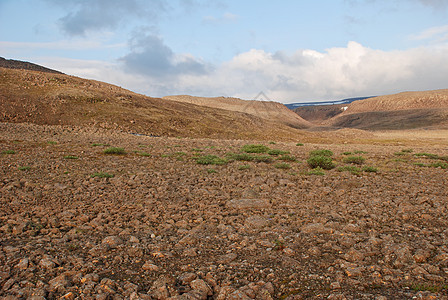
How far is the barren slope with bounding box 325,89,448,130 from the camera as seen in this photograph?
78.2 meters

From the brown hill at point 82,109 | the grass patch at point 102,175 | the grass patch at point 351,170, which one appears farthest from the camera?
the brown hill at point 82,109

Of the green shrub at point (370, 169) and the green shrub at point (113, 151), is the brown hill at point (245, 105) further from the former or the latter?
the green shrub at point (370, 169)

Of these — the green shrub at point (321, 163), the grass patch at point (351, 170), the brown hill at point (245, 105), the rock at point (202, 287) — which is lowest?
the rock at point (202, 287)

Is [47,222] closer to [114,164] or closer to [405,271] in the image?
[114,164]

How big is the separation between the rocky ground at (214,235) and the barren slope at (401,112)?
78230 millimetres

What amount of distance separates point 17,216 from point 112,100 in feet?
94.9

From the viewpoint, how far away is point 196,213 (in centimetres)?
571

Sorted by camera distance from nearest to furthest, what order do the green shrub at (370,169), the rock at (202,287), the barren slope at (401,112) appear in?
1. the rock at (202,287)
2. the green shrub at (370,169)
3. the barren slope at (401,112)

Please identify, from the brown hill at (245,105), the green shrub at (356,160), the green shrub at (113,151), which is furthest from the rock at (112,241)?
the brown hill at (245,105)

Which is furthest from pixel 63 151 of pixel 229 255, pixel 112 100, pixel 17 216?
pixel 112 100

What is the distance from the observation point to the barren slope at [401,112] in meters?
78.2

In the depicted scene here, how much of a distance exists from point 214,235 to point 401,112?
103m

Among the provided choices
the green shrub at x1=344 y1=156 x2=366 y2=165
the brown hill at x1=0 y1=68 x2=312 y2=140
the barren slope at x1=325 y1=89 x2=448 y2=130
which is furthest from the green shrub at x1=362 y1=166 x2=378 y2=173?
the barren slope at x1=325 y1=89 x2=448 y2=130

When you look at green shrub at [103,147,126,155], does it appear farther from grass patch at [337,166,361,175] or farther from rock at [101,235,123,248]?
grass patch at [337,166,361,175]
